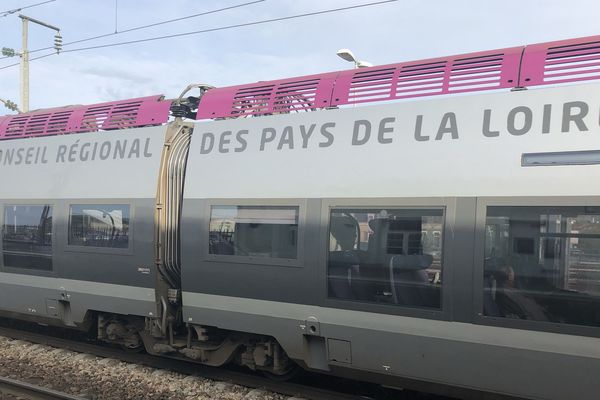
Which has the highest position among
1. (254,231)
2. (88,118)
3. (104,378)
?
(88,118)

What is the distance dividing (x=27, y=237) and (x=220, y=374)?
10.6ft

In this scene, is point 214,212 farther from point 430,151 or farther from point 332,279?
point 430,151

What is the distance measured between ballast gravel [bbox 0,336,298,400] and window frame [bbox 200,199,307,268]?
140 cm

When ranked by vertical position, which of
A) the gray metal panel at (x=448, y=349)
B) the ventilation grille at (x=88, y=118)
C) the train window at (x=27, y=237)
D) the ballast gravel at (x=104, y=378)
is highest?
the ventilation grille at (x=88, y=118)

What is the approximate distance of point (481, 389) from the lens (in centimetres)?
408

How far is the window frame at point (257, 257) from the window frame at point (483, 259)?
5.15 feet

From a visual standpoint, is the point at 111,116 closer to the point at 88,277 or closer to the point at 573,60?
Answer: the point at 88,277

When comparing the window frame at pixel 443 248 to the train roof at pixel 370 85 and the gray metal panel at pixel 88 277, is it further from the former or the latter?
the gray metal panel at pixel 88 277

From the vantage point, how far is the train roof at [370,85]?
13.7 feet

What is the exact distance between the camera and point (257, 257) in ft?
16.7

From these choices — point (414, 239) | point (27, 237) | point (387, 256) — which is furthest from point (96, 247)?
point (414, 239)

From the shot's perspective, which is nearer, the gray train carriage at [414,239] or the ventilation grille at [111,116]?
the gray train carriage at [414,239]

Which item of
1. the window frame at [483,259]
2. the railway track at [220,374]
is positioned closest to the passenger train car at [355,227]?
the window frame at [483,259]

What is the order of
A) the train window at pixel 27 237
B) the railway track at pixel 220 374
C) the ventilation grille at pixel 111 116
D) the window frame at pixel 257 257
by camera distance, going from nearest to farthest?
the window frame at pixel 257 257 → the railway track at pixel 220 374 → the ventilation grille at pixel 111 116 → the train window at pixel 27 237
